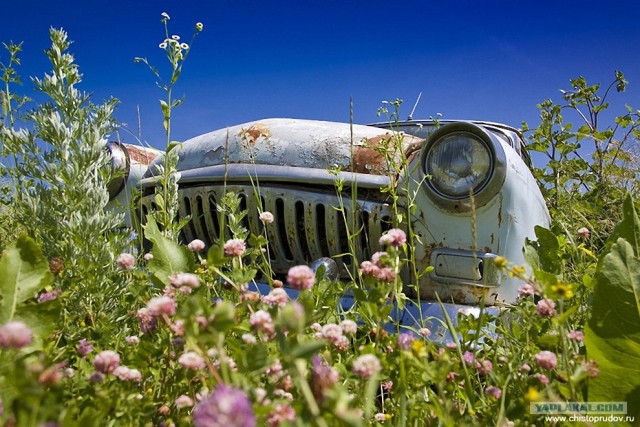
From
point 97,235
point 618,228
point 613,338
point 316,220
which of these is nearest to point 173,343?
point 97,235

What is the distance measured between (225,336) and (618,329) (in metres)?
0.84

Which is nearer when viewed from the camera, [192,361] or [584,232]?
[192,361]

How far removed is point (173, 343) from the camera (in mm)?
954

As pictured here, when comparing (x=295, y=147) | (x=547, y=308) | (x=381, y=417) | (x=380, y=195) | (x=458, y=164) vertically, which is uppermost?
(x=295, y=147)

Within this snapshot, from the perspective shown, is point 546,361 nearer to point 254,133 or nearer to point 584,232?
point 584,232

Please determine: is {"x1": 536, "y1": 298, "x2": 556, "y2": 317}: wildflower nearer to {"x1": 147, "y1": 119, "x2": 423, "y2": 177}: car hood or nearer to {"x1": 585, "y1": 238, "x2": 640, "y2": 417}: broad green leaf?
{"x1": 585, "y1": 238, "x2": 640, "y2": 417}: broad green leaf

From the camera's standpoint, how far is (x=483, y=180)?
2070mm

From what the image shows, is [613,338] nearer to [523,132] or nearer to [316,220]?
[316,220]

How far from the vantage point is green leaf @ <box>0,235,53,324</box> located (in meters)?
0.99

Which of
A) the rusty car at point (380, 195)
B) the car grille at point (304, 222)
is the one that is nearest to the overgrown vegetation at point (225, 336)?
the rusty car at point (380, 195)

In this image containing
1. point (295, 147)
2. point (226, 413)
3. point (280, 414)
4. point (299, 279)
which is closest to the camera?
point (226, 413)

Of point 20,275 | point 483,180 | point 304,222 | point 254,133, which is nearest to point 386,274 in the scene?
point 20,275

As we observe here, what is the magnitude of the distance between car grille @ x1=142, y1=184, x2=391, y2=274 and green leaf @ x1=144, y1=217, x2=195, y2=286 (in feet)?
3.10

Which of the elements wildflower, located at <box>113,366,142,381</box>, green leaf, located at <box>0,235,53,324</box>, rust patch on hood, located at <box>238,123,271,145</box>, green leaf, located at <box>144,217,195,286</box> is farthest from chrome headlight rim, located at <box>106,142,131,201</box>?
wildflower, located at <box>113,366,142,381</box>
